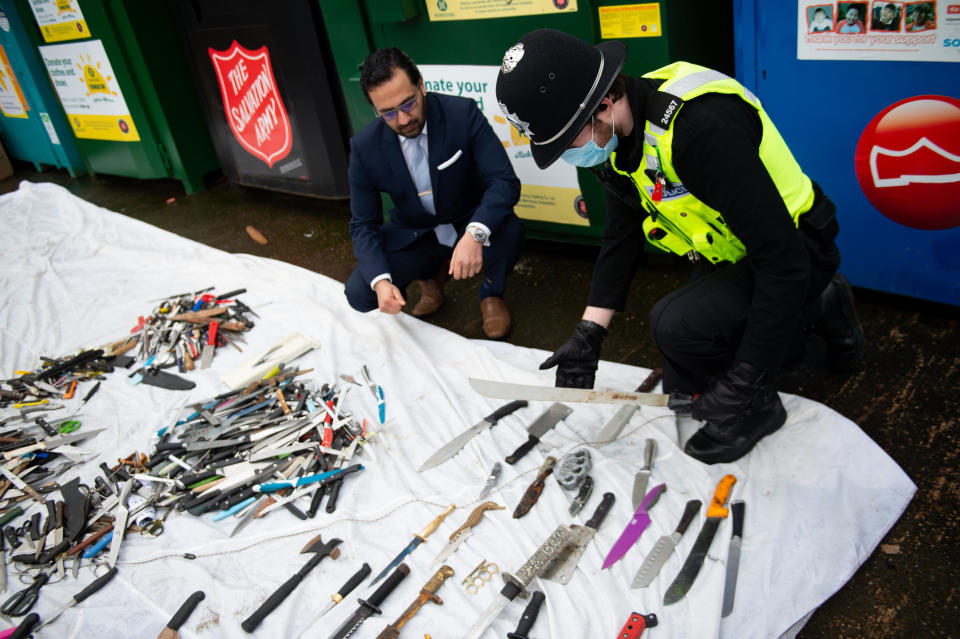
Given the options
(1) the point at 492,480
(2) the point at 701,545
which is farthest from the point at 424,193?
(2) the point at 701,545

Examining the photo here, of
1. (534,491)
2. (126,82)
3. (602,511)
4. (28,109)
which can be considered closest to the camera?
(602,511)

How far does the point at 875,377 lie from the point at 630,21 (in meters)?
1.90

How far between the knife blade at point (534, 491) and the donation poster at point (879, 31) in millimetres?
1986

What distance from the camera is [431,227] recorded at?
368 cm

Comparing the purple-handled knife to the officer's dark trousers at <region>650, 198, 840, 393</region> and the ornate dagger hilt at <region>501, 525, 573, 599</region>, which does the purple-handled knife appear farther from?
the officer's dark trousers at <region>650, 198, 840, 393</region>

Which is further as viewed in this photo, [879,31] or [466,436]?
[466,436]

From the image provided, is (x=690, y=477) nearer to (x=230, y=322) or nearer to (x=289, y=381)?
(x=289, y=381)

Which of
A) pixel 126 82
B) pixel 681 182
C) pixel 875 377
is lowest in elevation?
pixel 875 377

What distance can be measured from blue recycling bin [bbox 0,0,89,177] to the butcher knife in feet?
22.3

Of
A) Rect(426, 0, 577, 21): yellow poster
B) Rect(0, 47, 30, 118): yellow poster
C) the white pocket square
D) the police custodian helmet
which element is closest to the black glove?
the police custodian helmet

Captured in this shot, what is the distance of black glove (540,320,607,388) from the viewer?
264 centimetres

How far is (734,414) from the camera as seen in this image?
86.3 inches

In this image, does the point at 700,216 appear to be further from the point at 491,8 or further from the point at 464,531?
the point at 491,8

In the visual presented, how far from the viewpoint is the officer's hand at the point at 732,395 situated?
2137 millimetres
